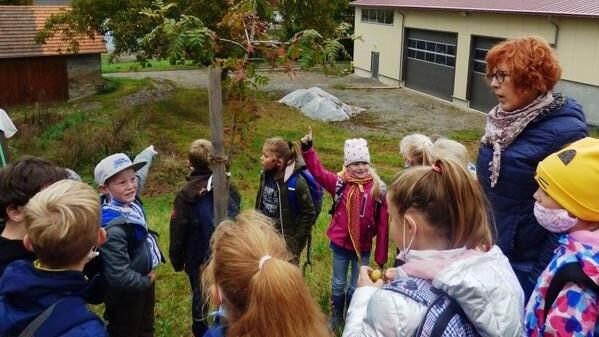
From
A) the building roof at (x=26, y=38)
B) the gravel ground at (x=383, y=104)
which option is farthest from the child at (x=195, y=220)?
the building roof at (x=26, y=38)

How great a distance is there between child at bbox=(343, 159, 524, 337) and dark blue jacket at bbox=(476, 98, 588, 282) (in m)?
0.85

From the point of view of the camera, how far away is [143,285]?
11.1 feet

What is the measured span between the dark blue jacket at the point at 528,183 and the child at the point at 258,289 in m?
1.32

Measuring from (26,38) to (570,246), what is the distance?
2745 centimetres

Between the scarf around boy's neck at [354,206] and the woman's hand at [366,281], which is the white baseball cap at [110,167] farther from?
the woman's hand at [366,281]

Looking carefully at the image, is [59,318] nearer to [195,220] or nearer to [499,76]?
[195,220]

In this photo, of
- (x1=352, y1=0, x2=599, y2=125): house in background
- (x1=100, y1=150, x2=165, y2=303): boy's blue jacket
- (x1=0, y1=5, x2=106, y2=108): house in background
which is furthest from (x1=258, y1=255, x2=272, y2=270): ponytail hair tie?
(x1=0, y1=5, x2=106, y2=108): house in background

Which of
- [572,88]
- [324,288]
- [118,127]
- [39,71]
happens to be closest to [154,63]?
[39,71]

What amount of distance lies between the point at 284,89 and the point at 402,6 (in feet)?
21.6

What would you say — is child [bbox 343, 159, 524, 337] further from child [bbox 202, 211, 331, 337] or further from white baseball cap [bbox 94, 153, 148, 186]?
white baseball cap [bbox 94, 153, 148, 186]

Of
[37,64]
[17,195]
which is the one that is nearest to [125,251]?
[17,195]

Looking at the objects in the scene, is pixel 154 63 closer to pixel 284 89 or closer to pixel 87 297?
pixel 284 89

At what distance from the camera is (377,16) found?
30062mm

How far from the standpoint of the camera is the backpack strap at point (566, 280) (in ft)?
6.66
